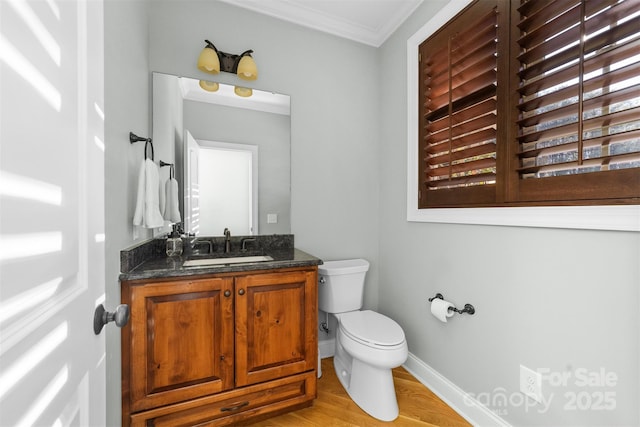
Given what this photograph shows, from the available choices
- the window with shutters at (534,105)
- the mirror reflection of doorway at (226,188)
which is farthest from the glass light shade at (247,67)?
the window with shutters at (534,105)

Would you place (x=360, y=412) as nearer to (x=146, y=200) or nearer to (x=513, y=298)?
(x=513, y=298)

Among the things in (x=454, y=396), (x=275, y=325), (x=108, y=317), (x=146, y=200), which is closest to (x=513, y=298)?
(x=454, y=396)

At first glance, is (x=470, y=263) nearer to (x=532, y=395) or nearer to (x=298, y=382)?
(x=532, y=395)

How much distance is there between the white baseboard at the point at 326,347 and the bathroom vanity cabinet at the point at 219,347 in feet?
1.83

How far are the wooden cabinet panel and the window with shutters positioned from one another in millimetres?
1430

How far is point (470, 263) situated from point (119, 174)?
1.85 metres

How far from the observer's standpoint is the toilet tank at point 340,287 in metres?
1.99

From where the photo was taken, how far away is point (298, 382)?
1.62 m

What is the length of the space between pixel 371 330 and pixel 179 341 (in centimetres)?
108

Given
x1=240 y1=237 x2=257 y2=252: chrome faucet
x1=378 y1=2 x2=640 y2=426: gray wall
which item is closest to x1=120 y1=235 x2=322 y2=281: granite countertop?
x1=240 y1=237 x2=257 y2=252: chrome faucet

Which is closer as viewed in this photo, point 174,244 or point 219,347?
point 219,347

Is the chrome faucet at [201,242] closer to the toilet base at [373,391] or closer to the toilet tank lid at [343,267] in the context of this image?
the toilet tank lid at [343,267]

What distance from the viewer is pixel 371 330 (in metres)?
1.71

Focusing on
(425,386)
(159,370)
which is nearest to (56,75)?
(159,370)
